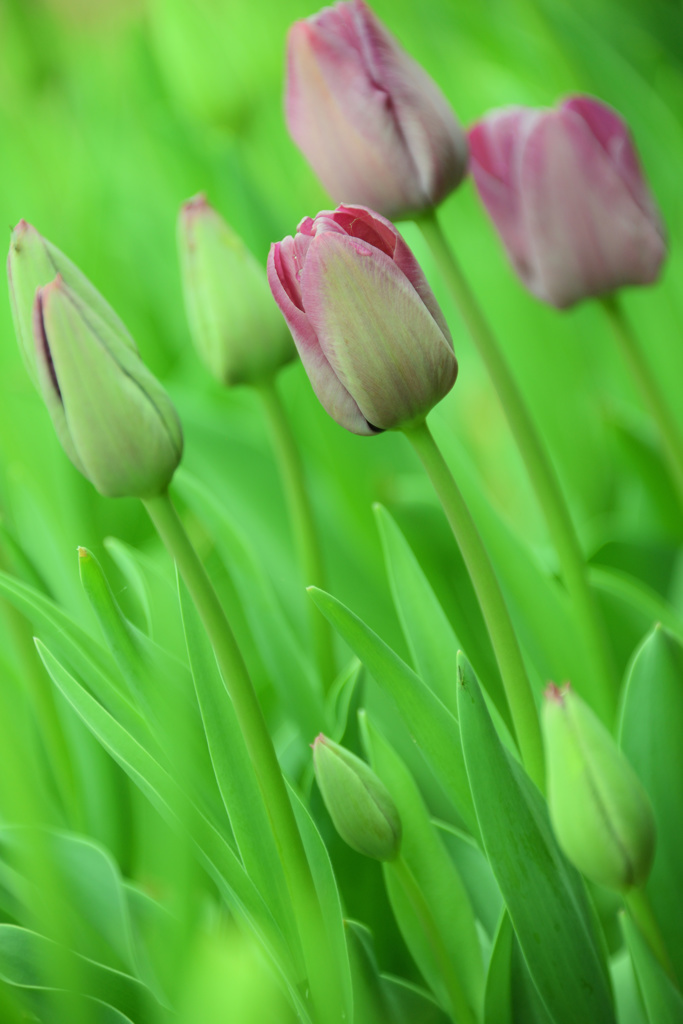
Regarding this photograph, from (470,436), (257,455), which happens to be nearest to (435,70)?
(470,436)

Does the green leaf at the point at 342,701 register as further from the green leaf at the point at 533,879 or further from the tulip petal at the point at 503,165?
the tulip petal at the point at 503,165

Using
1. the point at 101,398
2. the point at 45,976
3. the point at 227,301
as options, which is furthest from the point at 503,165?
the point at 45,976

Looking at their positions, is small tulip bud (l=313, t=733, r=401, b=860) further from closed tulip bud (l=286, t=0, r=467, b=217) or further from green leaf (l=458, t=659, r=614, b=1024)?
closed tulip bud (l=286, t=0, r=467, b=217)

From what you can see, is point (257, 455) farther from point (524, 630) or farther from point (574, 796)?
point (574, 796)

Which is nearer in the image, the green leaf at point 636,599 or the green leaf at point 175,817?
the green leaf at point 175,817

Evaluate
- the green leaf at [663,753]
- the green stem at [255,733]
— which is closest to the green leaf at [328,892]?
the green stem at [255,733]

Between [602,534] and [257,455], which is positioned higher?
[257,455]
